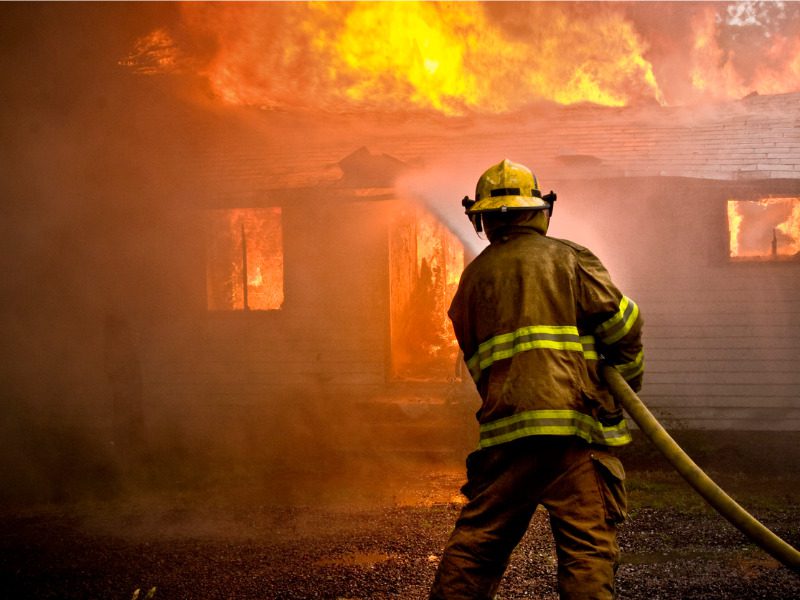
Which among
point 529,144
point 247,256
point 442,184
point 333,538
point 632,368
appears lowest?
point 333,538

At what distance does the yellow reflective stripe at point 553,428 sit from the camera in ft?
7.79

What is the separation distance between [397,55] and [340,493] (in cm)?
1063

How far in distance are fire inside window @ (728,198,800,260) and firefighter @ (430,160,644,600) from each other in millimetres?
7928

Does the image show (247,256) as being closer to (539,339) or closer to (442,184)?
(442,184)

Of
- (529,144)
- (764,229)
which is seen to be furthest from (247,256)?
(764,229)

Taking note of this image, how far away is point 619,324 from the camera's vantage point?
2.50m

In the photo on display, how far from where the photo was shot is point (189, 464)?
7.80 meters

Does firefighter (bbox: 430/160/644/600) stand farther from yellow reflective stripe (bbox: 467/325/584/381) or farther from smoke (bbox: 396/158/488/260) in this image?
smoke (bbox: 396/158/488/260)

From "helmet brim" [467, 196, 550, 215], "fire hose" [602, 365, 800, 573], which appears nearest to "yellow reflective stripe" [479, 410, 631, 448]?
"fire hose" [602, 365, 800, 573]

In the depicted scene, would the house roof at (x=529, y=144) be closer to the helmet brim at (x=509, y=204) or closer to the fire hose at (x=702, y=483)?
the helmet brim at (x=509, y=204)

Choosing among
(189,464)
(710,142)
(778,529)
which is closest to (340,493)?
(189,464)

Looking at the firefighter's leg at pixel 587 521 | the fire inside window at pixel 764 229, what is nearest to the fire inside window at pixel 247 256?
the fire inside window at pixel 764 229

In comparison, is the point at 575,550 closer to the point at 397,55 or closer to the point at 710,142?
the point at 710,142

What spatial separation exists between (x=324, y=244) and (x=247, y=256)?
141cm
